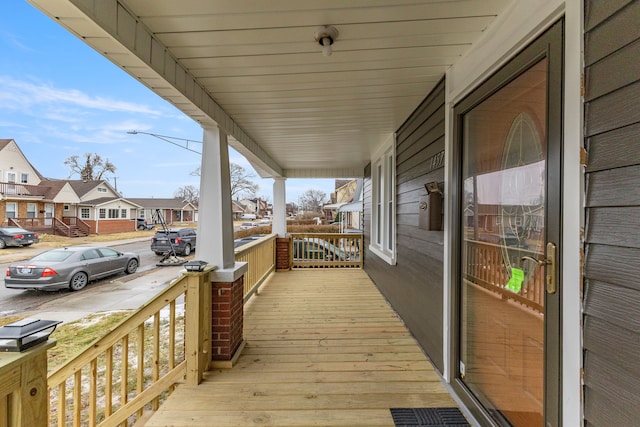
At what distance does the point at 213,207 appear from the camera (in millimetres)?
2533

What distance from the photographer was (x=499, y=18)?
1479 mm

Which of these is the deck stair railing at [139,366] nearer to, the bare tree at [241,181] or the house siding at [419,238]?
the house siding at [419,238]

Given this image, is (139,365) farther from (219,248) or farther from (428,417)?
(428,417)

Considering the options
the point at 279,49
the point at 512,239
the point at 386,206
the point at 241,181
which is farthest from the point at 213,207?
the point at 241,181

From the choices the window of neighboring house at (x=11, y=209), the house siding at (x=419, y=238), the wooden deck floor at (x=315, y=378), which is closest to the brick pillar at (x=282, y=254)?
the wooden deck floor at (x=315, y=378)

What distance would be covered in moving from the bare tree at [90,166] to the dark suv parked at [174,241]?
3.94 meters

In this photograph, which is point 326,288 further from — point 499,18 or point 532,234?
point 499,18

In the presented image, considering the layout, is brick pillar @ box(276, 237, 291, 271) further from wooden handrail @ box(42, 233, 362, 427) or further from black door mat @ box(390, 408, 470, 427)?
black door mat @ box(390, 408, 470, 427)

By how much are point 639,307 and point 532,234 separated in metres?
0.51

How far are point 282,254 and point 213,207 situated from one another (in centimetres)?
383

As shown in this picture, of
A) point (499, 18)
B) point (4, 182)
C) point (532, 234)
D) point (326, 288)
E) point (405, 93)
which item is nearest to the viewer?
point (532, 234)

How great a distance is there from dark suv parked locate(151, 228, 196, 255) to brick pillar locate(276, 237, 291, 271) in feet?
17.3

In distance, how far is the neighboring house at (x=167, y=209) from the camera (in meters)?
8.23

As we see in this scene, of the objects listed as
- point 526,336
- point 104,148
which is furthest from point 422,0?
point 104,148
